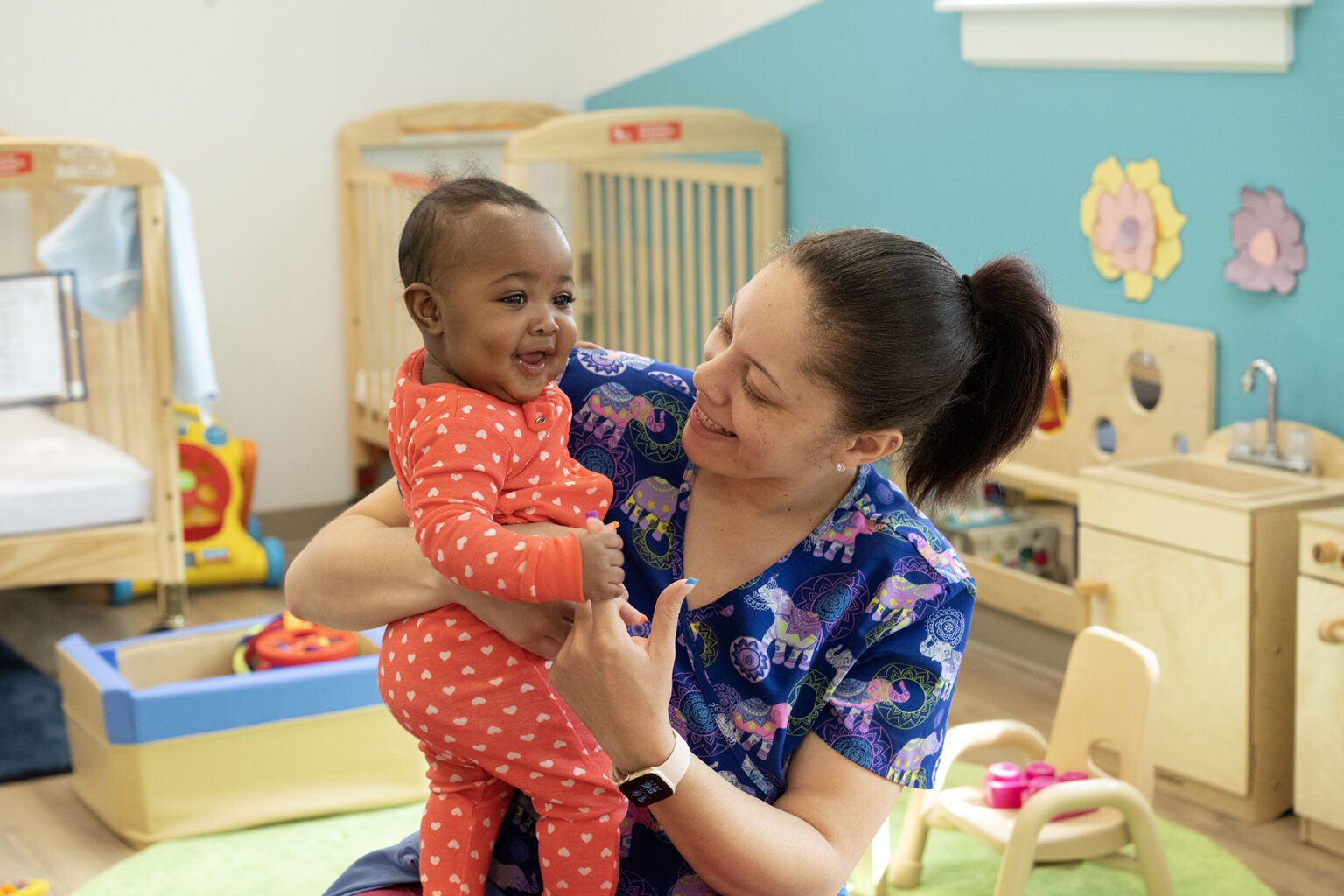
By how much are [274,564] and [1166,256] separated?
2.32 m

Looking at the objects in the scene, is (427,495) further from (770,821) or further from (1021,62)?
(1021,62)

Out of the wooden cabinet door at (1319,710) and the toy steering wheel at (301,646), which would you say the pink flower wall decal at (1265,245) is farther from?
the toy steering wheel at (301,646)

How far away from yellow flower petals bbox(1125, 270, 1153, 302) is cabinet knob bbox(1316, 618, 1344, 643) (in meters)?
0.87

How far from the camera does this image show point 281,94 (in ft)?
14.8

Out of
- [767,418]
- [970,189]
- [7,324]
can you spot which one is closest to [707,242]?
[970,189]

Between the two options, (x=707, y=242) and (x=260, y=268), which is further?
(x=260, y=268)

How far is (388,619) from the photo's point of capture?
1321 millimetres

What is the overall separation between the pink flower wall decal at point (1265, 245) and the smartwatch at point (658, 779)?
2.09 meters

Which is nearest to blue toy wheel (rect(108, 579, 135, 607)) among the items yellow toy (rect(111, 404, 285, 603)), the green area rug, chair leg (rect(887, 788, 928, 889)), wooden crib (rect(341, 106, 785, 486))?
yellow toy (rect(111, 404, 285, 603))

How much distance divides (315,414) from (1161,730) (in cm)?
274

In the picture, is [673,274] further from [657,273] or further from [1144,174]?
[1144,174]

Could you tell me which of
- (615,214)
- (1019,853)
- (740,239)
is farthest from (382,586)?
(615,214)

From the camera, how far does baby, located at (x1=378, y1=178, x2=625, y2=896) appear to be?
1.25 meters

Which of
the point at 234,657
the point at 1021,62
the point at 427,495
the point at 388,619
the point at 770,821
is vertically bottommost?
the point at 234,657
